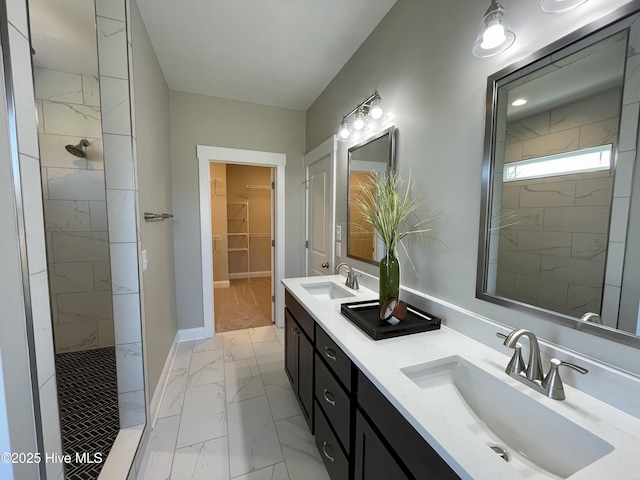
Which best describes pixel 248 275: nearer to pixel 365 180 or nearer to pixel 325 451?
pixel 365 180

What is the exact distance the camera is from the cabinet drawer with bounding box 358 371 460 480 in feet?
2.05

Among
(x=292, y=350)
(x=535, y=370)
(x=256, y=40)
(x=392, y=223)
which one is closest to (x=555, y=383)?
(x=535, y=370)

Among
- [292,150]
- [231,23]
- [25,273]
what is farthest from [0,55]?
[292,150]

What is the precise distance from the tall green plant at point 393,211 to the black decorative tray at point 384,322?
0.33 m

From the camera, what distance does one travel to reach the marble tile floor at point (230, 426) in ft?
4.59

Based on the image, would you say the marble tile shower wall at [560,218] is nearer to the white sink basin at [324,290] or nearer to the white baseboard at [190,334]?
the white sink basin at [324,290]

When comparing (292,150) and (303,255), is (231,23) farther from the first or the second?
(303,255)

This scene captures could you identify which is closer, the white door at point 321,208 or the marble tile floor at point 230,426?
the marble tile floor at point 230,426

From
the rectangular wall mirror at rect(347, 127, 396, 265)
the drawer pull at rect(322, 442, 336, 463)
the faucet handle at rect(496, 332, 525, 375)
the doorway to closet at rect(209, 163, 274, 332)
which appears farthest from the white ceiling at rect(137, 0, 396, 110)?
the drawer pull at rect(322, 442, 336, 463)

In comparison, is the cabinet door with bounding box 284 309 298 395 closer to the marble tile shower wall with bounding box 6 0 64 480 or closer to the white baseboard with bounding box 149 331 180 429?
the white baseboard with bounding box 149 331 180 429

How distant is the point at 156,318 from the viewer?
1928 millimetres

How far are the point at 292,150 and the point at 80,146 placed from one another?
2.01m

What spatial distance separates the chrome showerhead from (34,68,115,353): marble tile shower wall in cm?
4

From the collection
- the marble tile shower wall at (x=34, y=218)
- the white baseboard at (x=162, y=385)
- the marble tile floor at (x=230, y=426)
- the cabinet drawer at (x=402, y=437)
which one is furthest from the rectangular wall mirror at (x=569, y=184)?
the white baseboard at (x=162, y=385)
